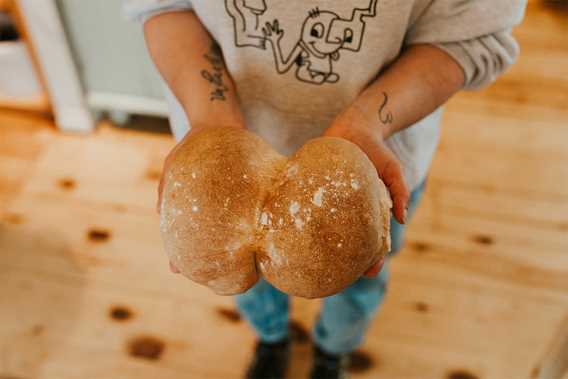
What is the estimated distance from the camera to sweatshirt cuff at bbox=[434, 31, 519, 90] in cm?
67

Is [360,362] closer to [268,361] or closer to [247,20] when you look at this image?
[268,361]

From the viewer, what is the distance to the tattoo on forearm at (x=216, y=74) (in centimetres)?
72

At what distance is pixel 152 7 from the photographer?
74 cm

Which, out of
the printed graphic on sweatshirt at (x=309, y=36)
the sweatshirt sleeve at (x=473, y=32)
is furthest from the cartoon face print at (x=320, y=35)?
the sweatshirt sleeve at (x=473, y=32)

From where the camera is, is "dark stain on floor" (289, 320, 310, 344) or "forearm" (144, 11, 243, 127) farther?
"dark stain on floor" (289, 320, 310, 344)

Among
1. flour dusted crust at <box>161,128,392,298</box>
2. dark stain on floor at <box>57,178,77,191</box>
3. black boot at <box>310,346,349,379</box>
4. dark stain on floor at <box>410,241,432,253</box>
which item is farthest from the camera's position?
dark stain on floor at <box>57,178,77,191</box>

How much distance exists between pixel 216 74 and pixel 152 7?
13cm

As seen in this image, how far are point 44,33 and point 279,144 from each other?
3.26ft

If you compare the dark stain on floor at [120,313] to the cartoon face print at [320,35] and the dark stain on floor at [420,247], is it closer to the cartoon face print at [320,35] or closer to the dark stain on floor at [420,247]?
the dark stain on floor at [420,247]

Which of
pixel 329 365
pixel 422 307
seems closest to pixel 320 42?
pixel 329 365

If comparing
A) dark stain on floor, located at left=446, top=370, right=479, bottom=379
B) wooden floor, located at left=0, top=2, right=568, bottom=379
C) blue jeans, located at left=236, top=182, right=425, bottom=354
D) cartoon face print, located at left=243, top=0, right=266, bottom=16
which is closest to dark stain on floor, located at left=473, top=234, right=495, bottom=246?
wooden floor, located at left=0, top=2, right=568, bottom=379

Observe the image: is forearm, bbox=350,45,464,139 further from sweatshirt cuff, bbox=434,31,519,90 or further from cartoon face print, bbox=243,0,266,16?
cartoon face print, bbox=243,0,266,16

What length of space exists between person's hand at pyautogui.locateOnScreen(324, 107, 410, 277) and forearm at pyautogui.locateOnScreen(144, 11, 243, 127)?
0.14 m

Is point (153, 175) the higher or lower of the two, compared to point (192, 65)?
lower
